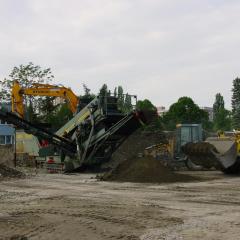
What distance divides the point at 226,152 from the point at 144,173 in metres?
3.69

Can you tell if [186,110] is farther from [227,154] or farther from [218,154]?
[227,154]

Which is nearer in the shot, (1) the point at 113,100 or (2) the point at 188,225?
(2) the point at 188,225

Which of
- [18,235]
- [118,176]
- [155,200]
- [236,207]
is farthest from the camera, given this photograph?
[118,176]

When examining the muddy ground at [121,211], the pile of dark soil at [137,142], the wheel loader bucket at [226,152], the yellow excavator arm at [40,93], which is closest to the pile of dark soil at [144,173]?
the muddy ground at [121,211]

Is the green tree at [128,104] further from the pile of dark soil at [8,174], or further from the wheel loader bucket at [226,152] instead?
the pile of dark soil at [8,174]

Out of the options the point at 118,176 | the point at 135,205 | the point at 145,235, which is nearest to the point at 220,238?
the point at 145,235

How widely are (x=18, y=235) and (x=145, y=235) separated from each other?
6.97 feet

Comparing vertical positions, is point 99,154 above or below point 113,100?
below

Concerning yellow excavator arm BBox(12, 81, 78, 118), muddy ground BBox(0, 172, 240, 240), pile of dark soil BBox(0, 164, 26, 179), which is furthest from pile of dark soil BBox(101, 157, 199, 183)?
yellow excavator arm BBox(12, 81, 78, 118)

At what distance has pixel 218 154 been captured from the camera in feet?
70.7

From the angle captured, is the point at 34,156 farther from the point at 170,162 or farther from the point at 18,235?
the point at 18,235

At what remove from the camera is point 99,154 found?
988 inches

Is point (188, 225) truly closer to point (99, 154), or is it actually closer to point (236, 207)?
point (236, 207)

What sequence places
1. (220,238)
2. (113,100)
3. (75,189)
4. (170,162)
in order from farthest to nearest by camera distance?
(170,162) → (113,100) → (75,189) → (220,238)
